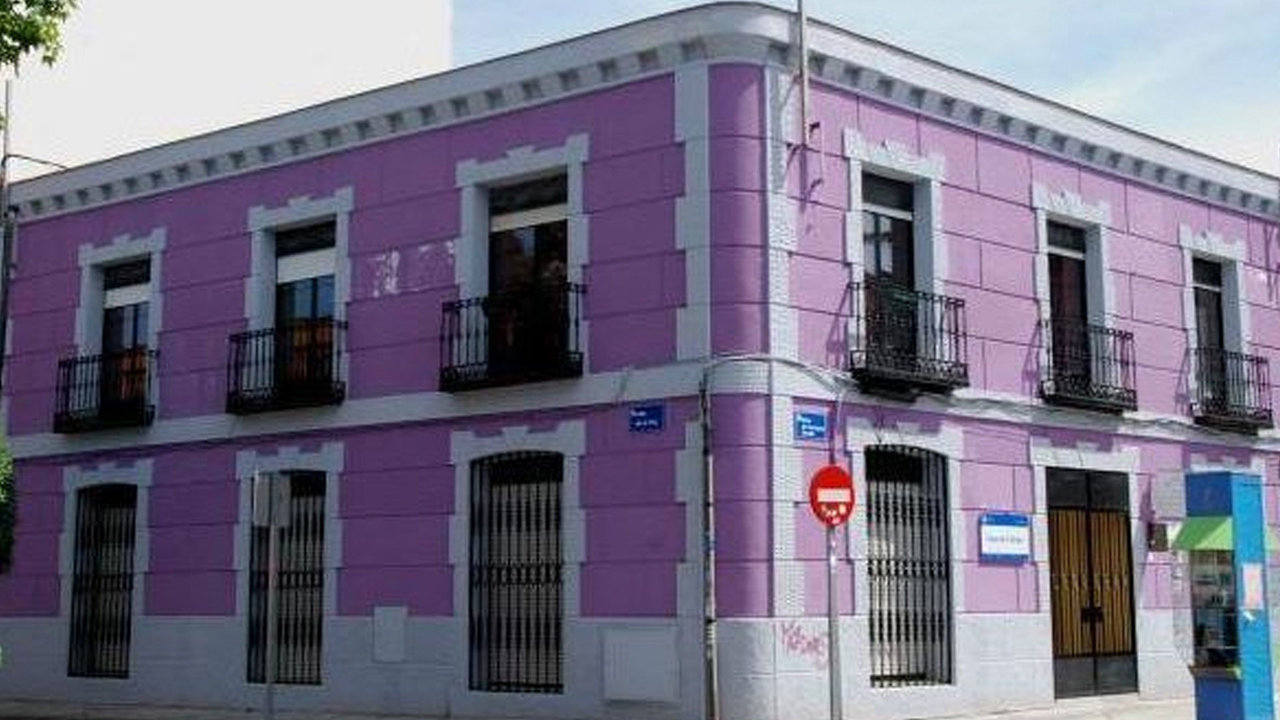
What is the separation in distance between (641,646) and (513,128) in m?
6.17

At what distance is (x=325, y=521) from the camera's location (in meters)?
20.2

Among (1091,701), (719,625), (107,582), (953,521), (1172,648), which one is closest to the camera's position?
(719,625)

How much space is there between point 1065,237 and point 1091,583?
4.43 metres

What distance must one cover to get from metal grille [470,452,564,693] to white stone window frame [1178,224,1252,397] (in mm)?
9707

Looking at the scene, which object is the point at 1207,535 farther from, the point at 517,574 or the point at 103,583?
the point at 103,583

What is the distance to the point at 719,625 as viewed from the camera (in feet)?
54.3

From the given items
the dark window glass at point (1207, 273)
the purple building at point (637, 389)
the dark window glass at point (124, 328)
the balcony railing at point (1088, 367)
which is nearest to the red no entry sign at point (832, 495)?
the purple building at point (637, 389)

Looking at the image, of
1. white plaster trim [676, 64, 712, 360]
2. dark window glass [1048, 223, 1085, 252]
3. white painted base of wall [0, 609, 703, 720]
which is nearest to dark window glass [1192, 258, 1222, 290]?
dark window glass [1048, 223, 1085, 252]

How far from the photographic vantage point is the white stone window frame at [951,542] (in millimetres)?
17453

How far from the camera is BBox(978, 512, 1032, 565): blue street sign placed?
19031 mm

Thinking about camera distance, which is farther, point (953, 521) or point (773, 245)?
point (953, 521)

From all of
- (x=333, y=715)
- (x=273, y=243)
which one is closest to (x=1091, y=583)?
(x=333, y=715)

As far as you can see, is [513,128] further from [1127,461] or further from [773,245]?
[1127,461]

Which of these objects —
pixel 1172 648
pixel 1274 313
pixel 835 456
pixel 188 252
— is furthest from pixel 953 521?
pixel 188 252
